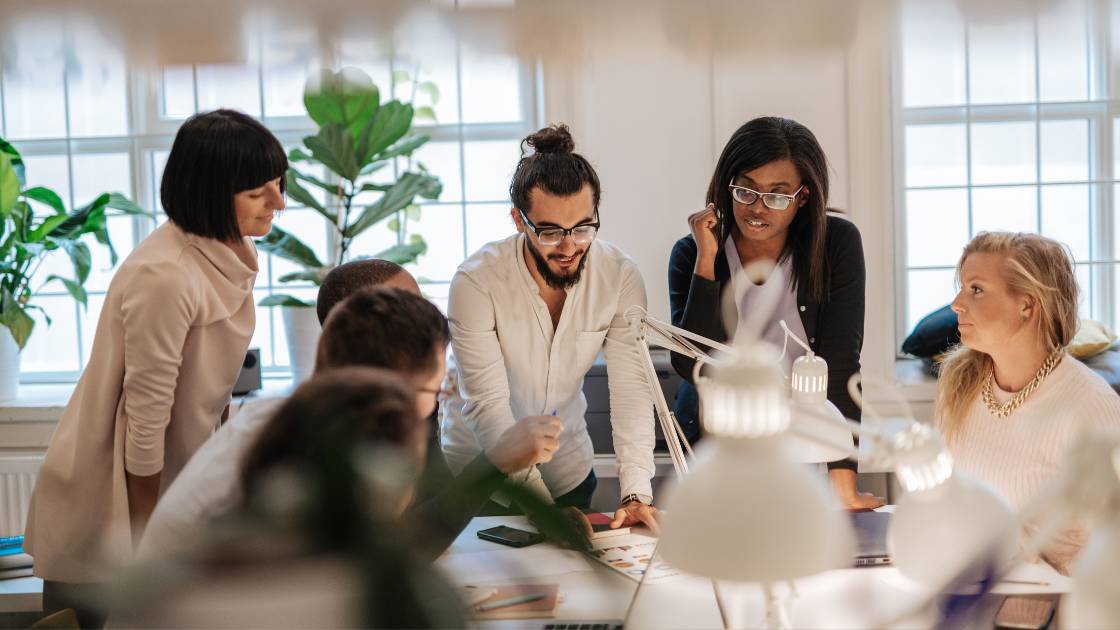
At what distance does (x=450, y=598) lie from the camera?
0.34m

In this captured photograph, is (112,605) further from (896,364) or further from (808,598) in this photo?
(896,364)

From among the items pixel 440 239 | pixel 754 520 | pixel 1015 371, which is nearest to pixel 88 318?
pixel 440 239

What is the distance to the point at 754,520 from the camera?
1.88ft

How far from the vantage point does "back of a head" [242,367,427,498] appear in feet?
1.18

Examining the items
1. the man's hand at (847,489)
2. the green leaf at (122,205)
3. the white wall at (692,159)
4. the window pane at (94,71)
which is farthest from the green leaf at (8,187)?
the window pane at (94,71)

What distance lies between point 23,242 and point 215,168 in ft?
7.41

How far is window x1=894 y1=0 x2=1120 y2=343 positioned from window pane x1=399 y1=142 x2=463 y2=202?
1.71m

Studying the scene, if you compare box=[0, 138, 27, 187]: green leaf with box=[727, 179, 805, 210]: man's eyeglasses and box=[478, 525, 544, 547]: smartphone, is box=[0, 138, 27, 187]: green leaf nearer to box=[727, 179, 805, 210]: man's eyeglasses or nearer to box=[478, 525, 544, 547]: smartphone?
box=[478, 525, 544, 547]: smartphone

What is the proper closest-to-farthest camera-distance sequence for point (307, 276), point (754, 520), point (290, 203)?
point (754, 520), point (307, 276), point (290, 203)

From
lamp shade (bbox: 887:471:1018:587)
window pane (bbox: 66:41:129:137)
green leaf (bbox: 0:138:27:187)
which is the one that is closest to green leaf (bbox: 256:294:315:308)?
green leaf (bbox: 0:138:27:187)

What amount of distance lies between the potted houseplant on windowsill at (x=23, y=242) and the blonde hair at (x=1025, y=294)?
2.80 m

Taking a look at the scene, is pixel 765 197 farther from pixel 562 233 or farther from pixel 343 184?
pixel 343 184

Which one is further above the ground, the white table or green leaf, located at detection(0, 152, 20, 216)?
green leaf, located at detection(0, 152, 20, 216)

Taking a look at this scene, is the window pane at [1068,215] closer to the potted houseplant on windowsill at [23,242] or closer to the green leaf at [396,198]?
the green leaf at [396,198]
